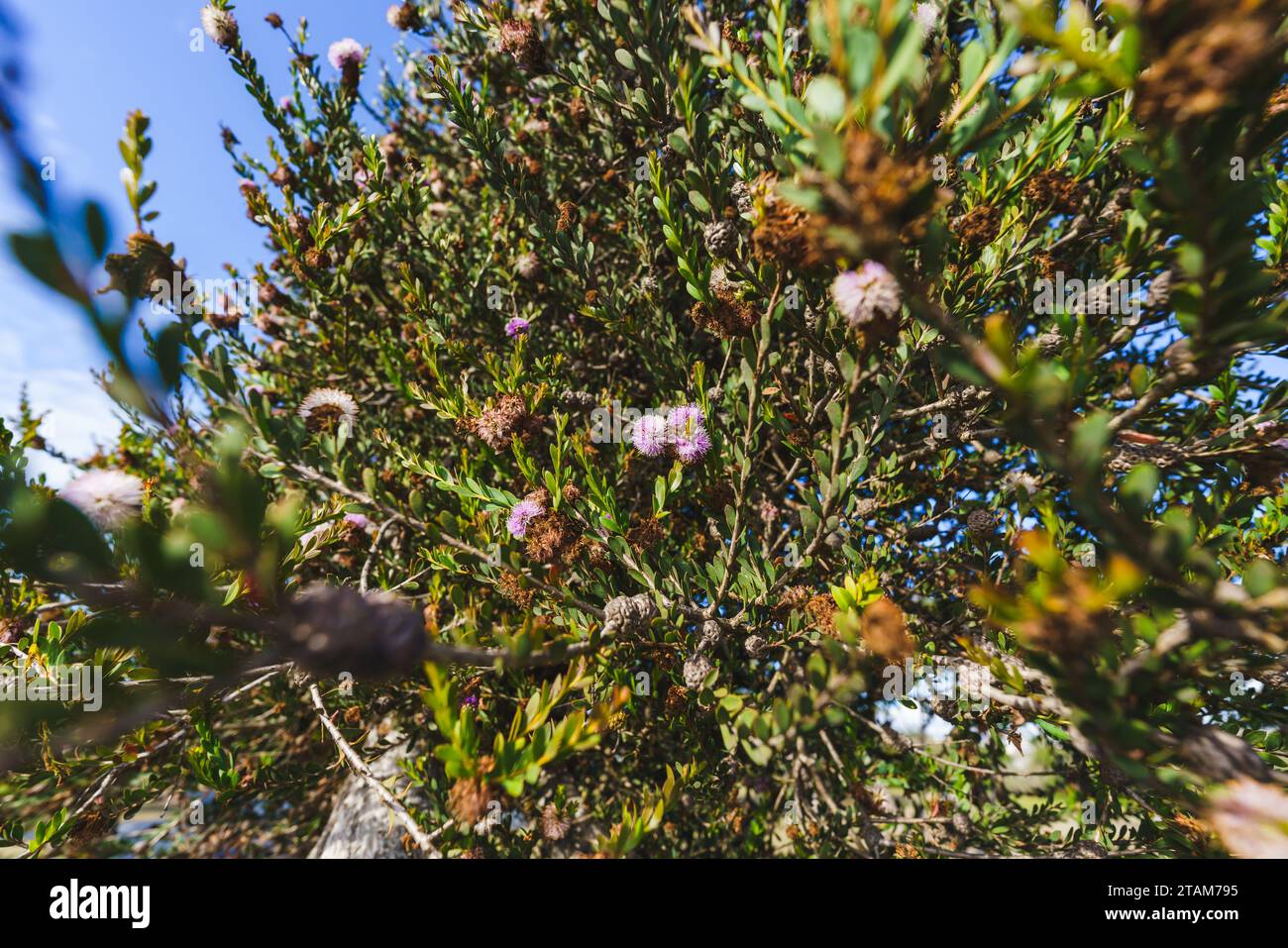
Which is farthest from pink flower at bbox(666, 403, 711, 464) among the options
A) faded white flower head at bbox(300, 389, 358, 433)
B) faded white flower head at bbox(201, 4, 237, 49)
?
faded white flower head at bbox(201, 4, 237, 49)

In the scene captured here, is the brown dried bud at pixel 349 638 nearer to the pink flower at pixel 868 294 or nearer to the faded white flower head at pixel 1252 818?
the pink flower at pixel 868 294

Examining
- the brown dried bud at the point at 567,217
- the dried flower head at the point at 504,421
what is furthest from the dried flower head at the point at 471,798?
the brown dried bud at the point at 567,217

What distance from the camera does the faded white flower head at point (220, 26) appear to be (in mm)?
2502

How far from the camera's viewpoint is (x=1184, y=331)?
3.10 feet

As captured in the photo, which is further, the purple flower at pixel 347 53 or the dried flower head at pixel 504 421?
the purple flower at pixel 347 53

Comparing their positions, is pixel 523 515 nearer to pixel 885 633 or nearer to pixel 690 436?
pixel 690 436

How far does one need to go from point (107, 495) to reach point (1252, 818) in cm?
291

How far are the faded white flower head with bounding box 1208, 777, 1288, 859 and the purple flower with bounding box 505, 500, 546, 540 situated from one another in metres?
1.75

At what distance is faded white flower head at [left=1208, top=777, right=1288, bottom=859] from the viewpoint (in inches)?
30.0

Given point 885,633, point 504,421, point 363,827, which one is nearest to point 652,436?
point 504,421

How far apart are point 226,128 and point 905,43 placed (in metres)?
4.45

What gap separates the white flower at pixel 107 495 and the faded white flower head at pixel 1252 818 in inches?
107
